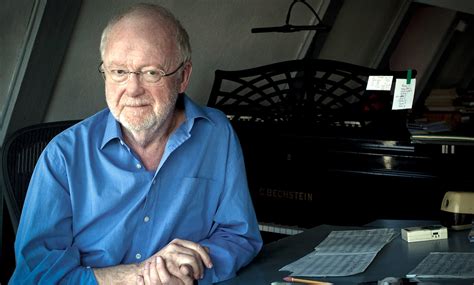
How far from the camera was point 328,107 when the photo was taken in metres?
3.39

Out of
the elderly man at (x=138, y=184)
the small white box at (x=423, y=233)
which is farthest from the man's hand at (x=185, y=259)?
the small white box at (x=423, y=233)

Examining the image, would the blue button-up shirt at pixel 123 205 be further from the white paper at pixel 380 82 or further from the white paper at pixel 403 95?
the white paper at pixel 380 82

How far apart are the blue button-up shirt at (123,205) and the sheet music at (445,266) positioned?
0.45m

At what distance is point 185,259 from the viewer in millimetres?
1729

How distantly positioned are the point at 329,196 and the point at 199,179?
1.39 meters

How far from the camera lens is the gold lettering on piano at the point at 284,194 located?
3.33 metres

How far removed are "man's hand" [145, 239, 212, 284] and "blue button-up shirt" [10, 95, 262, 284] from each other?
0.15ft

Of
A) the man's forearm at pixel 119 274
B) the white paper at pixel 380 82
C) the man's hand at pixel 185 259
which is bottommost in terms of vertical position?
the man's forearm at pixel 119 274

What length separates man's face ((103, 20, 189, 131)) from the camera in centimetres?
195

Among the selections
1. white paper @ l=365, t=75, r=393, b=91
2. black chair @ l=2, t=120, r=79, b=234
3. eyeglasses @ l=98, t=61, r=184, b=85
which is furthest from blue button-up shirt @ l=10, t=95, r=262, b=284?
white paper @ l=365, t=75, r=393, b=91

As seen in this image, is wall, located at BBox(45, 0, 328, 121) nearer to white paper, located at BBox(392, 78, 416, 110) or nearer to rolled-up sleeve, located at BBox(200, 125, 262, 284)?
white paper, located at BBox(392, 78, 416, 110)

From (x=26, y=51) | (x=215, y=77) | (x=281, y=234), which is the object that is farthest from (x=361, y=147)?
(x=26, y=51)

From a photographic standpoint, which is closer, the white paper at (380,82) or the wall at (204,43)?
the wall at (204,43)

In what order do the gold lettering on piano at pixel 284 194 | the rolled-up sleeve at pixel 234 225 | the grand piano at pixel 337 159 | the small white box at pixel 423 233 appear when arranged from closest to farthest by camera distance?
the rolled-up sleeve at pixel 234 225, the small white box at pixel 423 233, the grand piano at pixel 337 159, the gold lettering on piano at pixel 284 194
